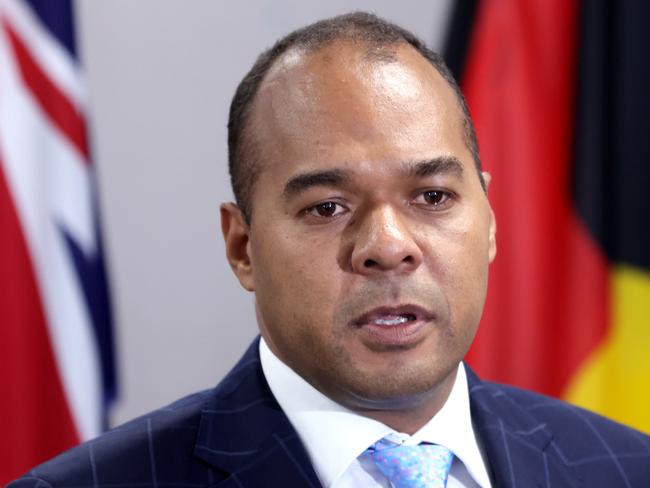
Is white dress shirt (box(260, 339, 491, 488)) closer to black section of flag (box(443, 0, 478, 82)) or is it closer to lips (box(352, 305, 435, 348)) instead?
lips (box(352, 305, 435, 348))

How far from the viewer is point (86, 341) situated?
286 cm

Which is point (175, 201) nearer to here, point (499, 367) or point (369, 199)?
point (499, 367)

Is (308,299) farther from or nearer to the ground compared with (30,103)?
nearer to the ground

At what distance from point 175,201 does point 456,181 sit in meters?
1.68

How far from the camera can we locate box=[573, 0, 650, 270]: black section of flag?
3080 millimetres

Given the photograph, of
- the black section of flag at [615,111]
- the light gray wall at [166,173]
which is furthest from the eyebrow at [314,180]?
the black section of flag at [615,111]

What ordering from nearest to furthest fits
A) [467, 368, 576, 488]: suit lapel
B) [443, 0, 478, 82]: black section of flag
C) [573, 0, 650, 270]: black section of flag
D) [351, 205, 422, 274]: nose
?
[351, 205, 422, 274]: nose → [467, 368, 576, 488]: suit lapel → [573, 0, 650, 270]: black section of flag → [443, 0, 478, 82]: black section of flag

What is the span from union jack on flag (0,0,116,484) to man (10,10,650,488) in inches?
46.6

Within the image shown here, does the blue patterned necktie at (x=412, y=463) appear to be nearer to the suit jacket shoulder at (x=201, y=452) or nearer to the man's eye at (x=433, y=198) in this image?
the suit jacket shoulder at (x=201, y=452)

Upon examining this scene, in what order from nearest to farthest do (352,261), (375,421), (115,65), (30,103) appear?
(352,261), (375,421), (30,103), (115,65)

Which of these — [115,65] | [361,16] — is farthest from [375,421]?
[115,65]

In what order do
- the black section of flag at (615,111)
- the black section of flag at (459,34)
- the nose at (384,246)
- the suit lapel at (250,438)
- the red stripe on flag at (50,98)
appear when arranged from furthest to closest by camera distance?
the black section of flag at (459,34) < the black section of flag at (615,111) < the red stripe on flag at (50,98) < the suit lapel at (250,438) < the nose at (384,246)

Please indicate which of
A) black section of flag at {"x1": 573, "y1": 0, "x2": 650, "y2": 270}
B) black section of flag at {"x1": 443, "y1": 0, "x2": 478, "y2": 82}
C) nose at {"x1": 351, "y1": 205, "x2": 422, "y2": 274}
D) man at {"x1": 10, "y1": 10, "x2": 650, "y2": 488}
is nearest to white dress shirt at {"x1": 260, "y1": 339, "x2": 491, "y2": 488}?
man at {"x1": 10, "y1": 10, "x2": 650, "y2": 488}

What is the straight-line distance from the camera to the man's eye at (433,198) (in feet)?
5.17
